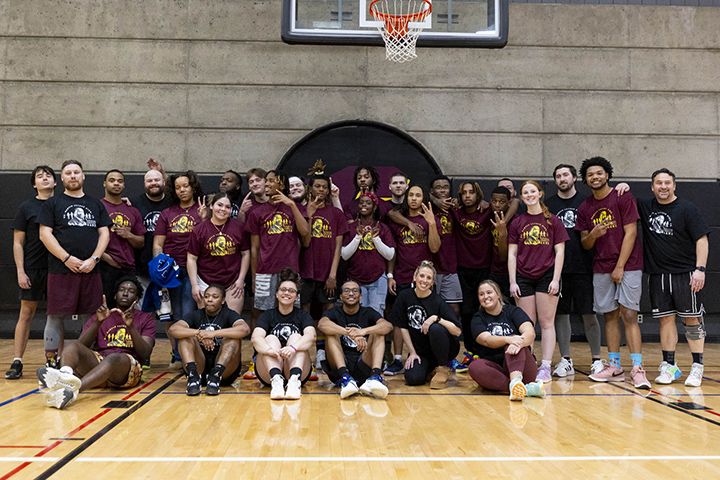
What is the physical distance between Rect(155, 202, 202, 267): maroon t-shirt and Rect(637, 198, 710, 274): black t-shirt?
13.2 ft

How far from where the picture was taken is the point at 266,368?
443 centimetres

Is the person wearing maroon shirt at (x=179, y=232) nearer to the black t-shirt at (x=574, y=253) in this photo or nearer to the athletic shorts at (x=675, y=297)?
the black t-shirt at (x=574, y=253)

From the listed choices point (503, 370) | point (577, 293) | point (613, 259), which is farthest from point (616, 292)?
point (503, 370)

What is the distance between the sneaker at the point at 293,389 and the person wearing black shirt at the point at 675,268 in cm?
296

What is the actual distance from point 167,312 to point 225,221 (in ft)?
3.26

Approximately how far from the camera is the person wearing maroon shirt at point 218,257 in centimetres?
519

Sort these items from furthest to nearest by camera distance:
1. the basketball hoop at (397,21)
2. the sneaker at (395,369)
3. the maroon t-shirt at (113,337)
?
the basketball hoop at (397,21) < the sneaker at (395,369) < the maroon t-shirt at (113,337)

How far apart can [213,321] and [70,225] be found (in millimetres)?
1474

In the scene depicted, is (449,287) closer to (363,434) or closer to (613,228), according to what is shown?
(613,228)

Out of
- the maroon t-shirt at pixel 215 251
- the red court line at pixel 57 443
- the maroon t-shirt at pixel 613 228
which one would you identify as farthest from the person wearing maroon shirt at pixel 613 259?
the red court line at pixel 57 443

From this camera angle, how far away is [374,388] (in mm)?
4199

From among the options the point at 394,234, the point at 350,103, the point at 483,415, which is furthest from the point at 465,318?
the point at 350,103

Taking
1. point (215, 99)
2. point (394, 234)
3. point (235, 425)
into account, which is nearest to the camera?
point (235, 425)

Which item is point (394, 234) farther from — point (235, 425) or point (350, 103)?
point (350, 103)
